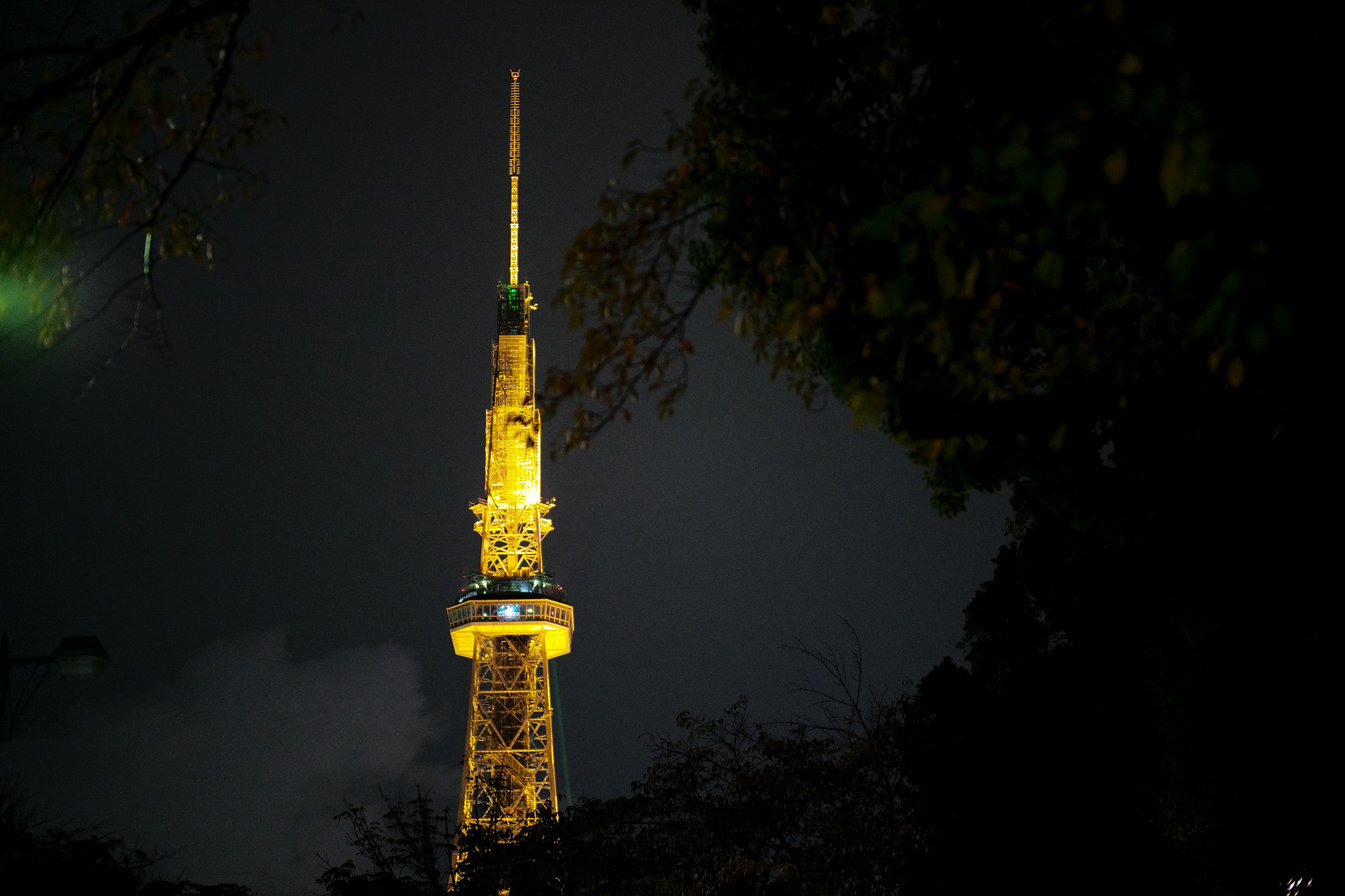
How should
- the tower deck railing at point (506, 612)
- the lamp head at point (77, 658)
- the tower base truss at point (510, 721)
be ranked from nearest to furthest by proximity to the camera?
the lamp head at point (77, 658) < the tower base truss at point (510, 721) < the tower deck railing at point (506, 612)

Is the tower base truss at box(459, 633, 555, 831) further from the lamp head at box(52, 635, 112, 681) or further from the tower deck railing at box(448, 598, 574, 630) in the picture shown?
the lamp head at box(52, 635, 112, 681)

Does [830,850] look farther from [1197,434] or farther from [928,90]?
[928,90]

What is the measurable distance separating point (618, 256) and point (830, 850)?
11660 millimetres

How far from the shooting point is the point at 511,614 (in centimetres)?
5088

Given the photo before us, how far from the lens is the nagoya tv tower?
47.6 meters

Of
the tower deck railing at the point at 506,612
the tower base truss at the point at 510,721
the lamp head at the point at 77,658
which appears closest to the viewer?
the lamp head at the point at 77,658

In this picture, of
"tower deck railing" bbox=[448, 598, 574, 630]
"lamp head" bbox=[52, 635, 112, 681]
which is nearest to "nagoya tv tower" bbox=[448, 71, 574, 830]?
"tower deck railing" bbox=[448, 598, 574, 630]

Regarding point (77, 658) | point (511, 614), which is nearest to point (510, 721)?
point (511, 614)

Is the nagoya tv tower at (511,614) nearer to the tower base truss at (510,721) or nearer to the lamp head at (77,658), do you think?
the tower base truss at (510,721)

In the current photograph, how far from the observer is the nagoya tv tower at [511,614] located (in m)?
47.6

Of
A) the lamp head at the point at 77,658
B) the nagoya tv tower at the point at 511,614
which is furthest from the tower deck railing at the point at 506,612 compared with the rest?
the lamp head at the point at 77,658

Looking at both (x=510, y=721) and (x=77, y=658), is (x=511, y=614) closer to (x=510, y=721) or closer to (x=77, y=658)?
(x=510, y=721)

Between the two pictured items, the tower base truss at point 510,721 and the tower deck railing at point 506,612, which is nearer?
the tower base truss at point 510,721

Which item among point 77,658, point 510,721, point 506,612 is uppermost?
point 506,612
